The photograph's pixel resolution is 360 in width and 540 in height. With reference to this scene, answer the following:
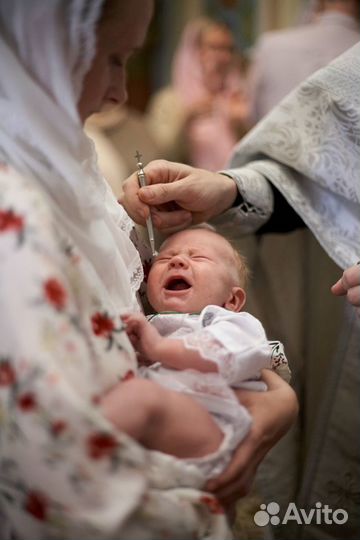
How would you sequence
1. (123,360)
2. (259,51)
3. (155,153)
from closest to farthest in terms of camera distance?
(123,360), (259,51), (155,153)

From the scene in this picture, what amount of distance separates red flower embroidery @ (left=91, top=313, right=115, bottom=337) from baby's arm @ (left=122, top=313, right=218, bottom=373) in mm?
106

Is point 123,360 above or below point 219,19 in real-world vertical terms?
above

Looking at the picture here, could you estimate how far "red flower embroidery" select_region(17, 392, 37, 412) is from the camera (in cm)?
79

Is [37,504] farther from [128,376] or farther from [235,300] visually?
[235,300]

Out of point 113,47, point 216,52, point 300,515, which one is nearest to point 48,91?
point 113,47

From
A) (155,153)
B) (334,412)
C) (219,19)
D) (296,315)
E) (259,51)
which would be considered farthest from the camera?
(219,19)

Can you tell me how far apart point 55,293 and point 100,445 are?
0.55 ft

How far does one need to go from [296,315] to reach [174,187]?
0.81 metres

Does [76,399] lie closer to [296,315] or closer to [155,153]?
[296,315]

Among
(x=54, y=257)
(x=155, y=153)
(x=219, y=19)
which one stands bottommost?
(x=155, y=153)

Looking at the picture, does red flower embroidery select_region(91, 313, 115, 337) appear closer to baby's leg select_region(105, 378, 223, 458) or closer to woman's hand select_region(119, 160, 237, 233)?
baby's leg select_region(105, 378, 223, 458)

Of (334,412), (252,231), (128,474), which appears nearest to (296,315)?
(334,412)

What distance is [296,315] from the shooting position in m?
2.01

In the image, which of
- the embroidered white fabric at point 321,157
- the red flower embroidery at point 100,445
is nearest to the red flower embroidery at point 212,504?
the red flower embroidery at point 100,445
